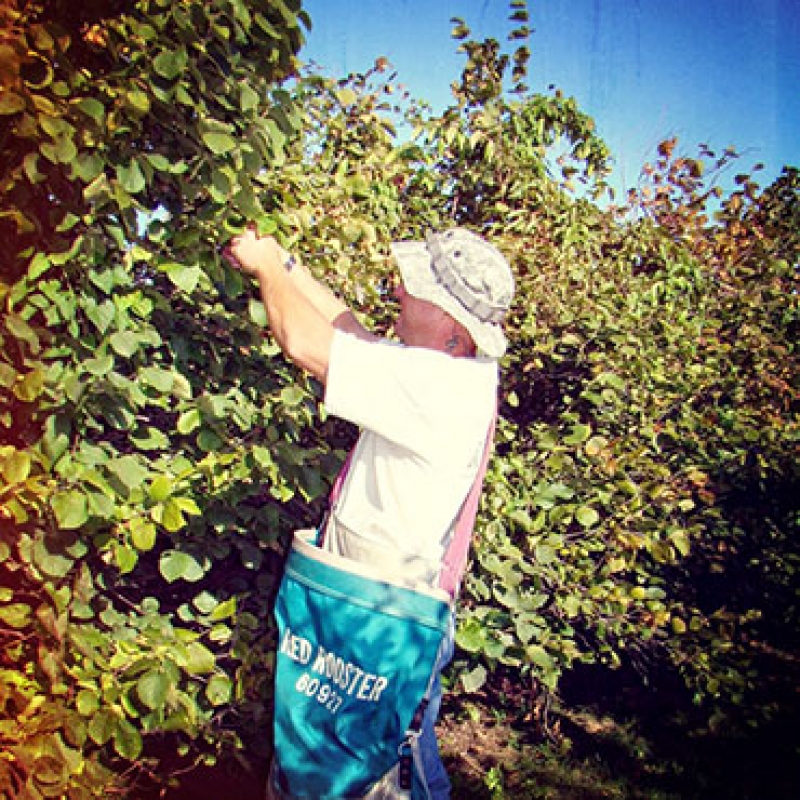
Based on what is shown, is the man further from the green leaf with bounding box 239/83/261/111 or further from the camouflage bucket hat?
the green leaf with bounding box 239/83/261/111

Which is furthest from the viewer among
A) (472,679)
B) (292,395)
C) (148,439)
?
(472,679)

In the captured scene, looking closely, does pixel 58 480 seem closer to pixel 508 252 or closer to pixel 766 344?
pixel 508 252

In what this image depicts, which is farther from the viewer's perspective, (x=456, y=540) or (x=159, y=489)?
(x=456, y=540)

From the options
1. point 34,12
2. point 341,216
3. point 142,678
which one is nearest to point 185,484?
point 142,678

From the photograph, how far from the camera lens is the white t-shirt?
5.34ft

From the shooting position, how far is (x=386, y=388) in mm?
1626

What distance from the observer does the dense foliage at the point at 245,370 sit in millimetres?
1573

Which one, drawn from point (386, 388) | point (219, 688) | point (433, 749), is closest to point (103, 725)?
point (219, 688)

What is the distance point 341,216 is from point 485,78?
1.83 meters

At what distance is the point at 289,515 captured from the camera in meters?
2.77

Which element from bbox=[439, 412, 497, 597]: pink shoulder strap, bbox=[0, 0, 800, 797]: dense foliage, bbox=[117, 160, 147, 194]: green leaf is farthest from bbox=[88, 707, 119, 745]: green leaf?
bbox=[117, 160, 147, 194]: green leaf

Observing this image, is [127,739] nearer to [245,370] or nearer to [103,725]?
[103,725]

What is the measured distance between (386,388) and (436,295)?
0.40 metres

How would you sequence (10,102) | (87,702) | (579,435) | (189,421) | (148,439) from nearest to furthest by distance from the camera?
(10,102) < (87,702) < (189,421) < (148,439) < (579,435)
